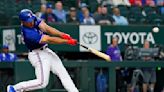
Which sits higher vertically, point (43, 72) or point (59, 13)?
point (59, 13)

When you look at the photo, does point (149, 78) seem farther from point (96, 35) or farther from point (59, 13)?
point (59, 13)

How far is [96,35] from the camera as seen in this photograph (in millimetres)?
15320

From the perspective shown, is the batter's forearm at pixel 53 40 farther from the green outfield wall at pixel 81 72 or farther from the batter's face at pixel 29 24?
the green outfield wall at pixel 81 72

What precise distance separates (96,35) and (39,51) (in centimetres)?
577

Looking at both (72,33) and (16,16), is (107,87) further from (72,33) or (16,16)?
(16,16)

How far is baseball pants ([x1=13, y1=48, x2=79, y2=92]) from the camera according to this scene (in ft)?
31.2

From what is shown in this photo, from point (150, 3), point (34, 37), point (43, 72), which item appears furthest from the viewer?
point (150, 3)

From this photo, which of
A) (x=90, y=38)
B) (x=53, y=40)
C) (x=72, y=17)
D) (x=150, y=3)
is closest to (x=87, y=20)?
(x=72, y=17)

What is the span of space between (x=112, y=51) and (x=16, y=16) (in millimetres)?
2846

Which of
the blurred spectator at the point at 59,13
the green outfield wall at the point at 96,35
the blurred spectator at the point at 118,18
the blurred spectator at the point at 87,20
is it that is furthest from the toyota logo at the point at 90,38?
the blurred spectator at the point at 118,18

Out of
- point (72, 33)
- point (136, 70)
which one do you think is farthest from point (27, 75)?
point (72, 33)

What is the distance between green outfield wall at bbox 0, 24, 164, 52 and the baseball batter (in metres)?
5.31

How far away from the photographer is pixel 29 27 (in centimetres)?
946

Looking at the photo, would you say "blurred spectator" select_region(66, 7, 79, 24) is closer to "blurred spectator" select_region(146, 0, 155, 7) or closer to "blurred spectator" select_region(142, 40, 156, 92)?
"blurred spectator" select_region(142, 40, 156, 92)
